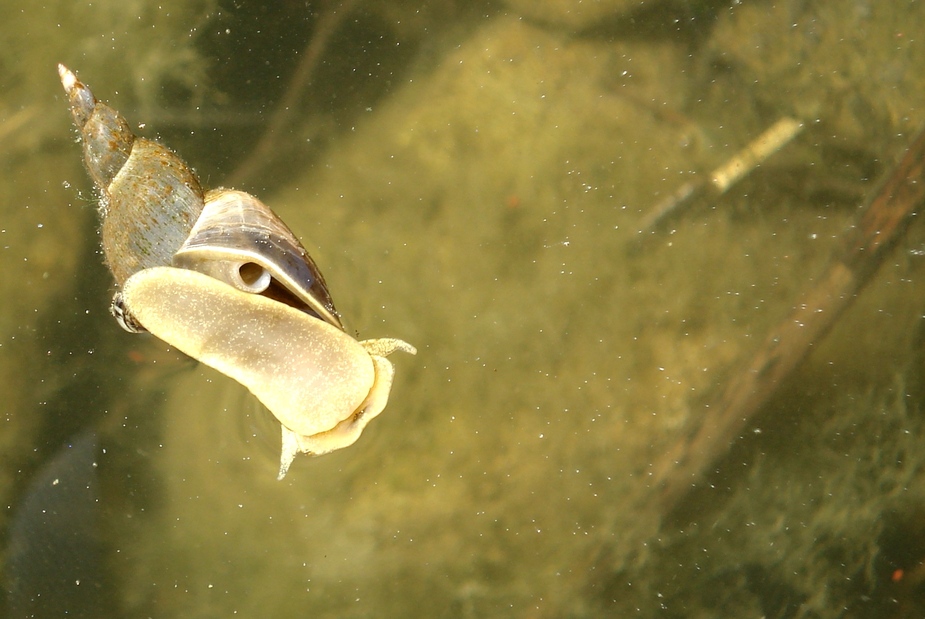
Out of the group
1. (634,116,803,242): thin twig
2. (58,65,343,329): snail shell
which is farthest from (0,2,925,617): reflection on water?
(58,65,343,329): snail shell

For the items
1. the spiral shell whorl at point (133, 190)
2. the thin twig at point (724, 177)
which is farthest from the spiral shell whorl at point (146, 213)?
the thin twig at point (724, 177)

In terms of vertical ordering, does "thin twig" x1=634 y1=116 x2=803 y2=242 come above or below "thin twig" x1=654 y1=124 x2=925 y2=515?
above

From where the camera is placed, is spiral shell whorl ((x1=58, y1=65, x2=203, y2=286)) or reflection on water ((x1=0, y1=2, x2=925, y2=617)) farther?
reflection on water ((x1=0, y1=2, x2=925, y2=617))

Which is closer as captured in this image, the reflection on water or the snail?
the snail

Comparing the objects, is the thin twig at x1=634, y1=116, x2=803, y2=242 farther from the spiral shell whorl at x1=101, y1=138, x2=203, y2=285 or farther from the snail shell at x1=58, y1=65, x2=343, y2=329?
the spiral shell whorl at x1=101, y1=138, x2=203, y2=285

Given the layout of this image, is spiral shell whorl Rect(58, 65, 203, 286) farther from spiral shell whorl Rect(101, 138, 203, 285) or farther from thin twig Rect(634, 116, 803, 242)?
thin twig Rect(634, 116, 803, 242)

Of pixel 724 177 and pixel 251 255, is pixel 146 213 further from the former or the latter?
pixel 724 177
